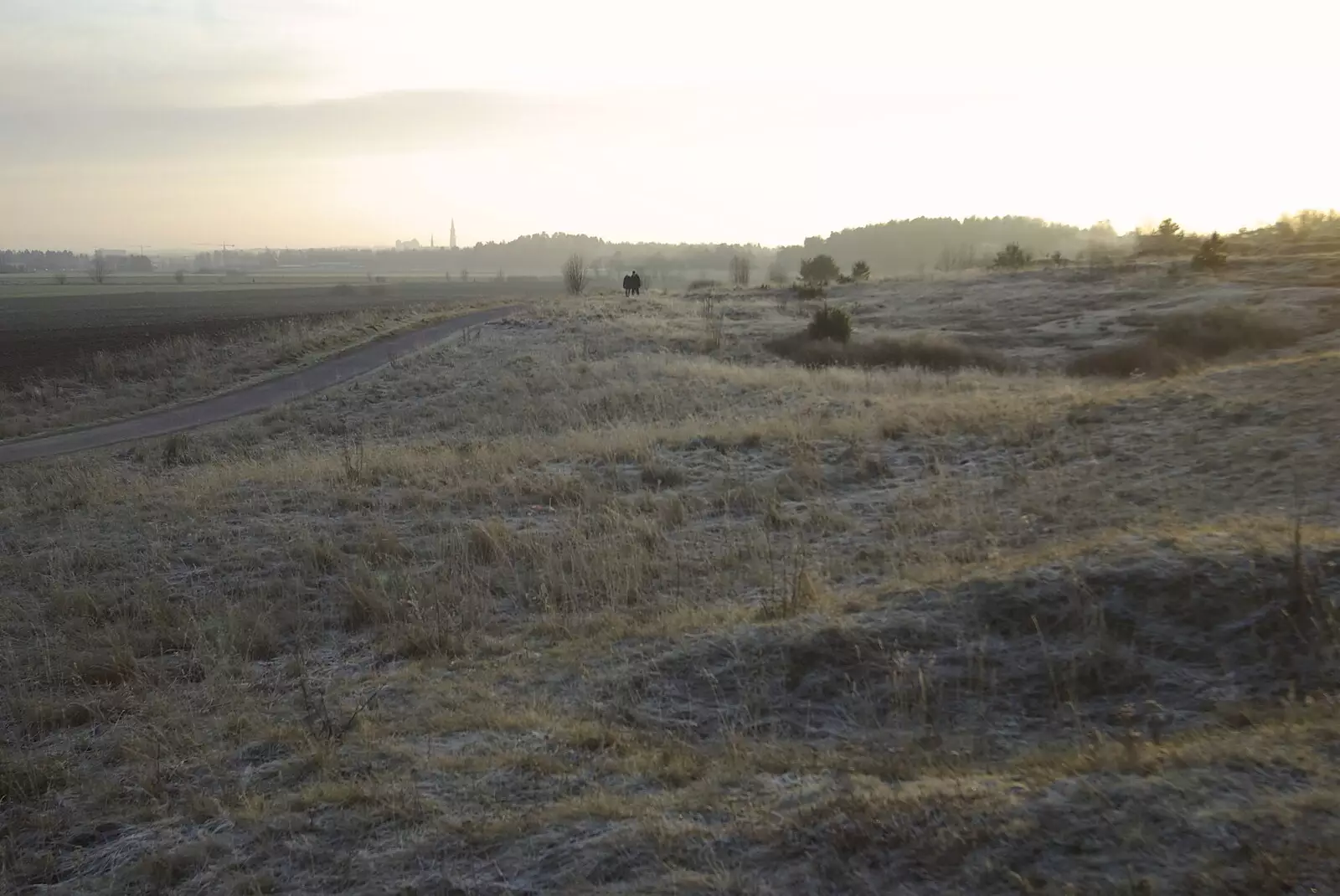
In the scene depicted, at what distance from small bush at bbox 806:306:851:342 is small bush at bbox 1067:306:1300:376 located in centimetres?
818

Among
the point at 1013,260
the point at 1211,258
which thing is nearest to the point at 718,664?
the point at 1211,258

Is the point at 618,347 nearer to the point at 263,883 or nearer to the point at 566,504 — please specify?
the point at 566,504

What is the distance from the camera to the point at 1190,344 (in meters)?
25.5

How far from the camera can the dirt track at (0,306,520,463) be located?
23812 mm

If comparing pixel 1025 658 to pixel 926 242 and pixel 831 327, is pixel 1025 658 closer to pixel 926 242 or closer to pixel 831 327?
pixel 831 327

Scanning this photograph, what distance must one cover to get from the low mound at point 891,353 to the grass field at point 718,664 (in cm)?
1374

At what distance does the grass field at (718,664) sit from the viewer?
3658 mm

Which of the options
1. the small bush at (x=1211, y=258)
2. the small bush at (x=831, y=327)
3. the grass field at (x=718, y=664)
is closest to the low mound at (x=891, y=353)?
the small bush at (x=831, y=327)

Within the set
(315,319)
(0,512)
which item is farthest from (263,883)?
(315,319)

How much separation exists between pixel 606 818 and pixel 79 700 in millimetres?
4351

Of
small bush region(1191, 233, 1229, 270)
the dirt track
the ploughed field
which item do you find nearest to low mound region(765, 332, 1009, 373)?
the dirt track

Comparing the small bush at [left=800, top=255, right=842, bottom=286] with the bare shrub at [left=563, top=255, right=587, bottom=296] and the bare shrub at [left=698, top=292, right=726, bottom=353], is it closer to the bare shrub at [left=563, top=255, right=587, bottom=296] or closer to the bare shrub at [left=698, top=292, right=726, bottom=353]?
the bare shrub at [left=563, top=255, right=587, bottom=296]

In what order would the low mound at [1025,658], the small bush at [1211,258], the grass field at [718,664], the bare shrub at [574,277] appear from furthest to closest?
the bare shrub at [574,277] < the small bush at [1211,258] < the low mound at [1025,658] < the grass field at [718,664]

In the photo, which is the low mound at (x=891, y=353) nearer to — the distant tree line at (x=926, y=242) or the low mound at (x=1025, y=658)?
the low mound at (x=1025, y=658)
